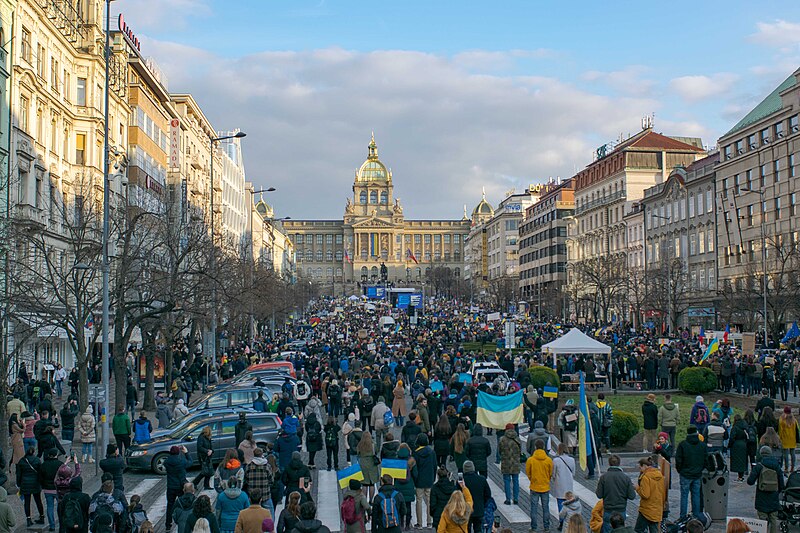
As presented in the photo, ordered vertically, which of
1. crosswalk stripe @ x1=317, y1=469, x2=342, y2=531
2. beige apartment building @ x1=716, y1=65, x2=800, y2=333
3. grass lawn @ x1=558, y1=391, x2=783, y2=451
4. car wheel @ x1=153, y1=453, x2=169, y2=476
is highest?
beige apartment building @ x1=716, y1=65, x2=800, y2=333

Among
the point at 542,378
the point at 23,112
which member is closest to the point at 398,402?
the point at 542,378

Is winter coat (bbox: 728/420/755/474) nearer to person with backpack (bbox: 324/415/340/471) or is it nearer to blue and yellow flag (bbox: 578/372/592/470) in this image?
blue and yellow flag (bbox: 578/372/592/470)

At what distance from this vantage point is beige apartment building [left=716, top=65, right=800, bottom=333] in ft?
167

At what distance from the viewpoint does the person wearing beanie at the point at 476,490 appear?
12523 mm

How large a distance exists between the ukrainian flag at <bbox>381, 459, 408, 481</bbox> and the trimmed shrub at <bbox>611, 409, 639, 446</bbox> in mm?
8414

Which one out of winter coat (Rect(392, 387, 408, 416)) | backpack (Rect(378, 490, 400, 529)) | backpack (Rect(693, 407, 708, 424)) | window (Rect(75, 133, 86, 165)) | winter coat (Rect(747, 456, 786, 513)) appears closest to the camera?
backpack (Rect(378, 490, 400, 529))

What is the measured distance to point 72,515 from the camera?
1191 centimetres

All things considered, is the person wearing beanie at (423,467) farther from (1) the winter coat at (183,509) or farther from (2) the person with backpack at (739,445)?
(2) the person with backpack at (739,445)

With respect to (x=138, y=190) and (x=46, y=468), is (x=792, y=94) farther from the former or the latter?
(x=46, y=468)

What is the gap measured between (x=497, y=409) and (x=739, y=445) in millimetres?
6104

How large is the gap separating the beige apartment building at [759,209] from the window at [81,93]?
Result: 35.4 metres

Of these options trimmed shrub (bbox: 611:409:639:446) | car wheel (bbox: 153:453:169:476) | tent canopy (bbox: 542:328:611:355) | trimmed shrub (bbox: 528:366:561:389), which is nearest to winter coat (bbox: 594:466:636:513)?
trimmed shrub (bbox: 611:409:639:446)

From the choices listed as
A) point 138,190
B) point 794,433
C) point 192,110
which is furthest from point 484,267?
point 794,433

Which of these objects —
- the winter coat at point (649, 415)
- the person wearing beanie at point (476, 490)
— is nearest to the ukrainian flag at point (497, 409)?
the winter coat at point (649, 415)
